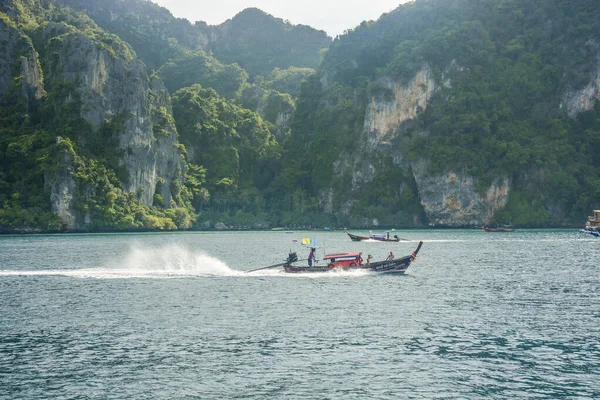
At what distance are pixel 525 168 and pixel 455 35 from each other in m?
40.9

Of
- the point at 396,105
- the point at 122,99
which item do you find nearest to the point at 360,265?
the point at 122,99

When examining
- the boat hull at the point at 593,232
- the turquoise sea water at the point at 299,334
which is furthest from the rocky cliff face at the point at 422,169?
the turquoise sea water at the point at 299,334

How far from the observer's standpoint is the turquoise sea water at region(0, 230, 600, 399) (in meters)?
23.1

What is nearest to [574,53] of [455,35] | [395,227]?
[455,35]

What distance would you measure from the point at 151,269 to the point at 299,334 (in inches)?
1185

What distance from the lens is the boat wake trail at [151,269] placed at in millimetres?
53688

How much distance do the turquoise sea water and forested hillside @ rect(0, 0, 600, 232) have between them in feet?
293

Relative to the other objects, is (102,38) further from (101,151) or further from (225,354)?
(225,354)

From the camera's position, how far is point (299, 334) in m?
30.6

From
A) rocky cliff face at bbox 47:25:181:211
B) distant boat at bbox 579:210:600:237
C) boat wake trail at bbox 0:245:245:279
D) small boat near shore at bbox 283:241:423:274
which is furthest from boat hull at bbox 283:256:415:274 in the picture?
rocky cliff face at bbox 47:25:181:211

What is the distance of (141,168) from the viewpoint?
150 metres

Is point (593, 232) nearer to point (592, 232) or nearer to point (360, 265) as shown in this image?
point (592, 232)

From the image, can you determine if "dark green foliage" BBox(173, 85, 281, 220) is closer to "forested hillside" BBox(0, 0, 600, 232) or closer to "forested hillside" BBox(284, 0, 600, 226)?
"forested hillside" BBox(0, 0, 600, 232)

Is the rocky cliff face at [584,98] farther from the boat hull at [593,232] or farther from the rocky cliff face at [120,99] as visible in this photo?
the rocky cliff face at [120,99]
